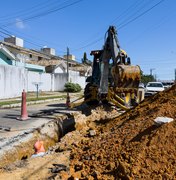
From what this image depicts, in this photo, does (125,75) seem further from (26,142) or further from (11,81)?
(11,81)

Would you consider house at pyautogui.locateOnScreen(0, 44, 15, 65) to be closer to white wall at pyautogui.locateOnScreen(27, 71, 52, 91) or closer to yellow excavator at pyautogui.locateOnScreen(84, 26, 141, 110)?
white wall at pyautogui.locateOnScreen(27, 71, 52, 91)

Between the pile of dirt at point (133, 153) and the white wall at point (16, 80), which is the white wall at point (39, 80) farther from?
the pile of dirt at point (133, 153)

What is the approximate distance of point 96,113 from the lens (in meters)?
12.3

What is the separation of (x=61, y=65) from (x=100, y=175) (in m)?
48.7

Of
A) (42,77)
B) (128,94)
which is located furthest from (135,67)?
(42,77)

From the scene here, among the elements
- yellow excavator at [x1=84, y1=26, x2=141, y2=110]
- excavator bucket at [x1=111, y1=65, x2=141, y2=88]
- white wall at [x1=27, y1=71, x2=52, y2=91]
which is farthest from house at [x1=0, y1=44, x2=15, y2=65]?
excavator bucket at [x1=111, y1=65, x2=141, y2=88]

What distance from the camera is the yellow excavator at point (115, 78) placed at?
11.9 meters

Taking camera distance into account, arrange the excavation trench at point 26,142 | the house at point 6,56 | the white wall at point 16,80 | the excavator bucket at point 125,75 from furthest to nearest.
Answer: the house at point 6,56
the white wall at point 16,80
the excavator bucket at point 125,75
the excavation trench at point 26,142

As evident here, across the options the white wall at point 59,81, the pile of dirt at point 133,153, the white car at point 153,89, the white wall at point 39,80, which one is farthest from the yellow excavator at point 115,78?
the white wall at point 59,81

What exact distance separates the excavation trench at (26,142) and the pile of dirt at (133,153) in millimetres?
1538

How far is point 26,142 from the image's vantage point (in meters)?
7.98

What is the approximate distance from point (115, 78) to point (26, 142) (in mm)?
5136

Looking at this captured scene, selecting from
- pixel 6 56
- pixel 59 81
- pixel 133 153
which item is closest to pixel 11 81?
pixel 6 56

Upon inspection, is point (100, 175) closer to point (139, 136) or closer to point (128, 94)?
point (139, 136)
